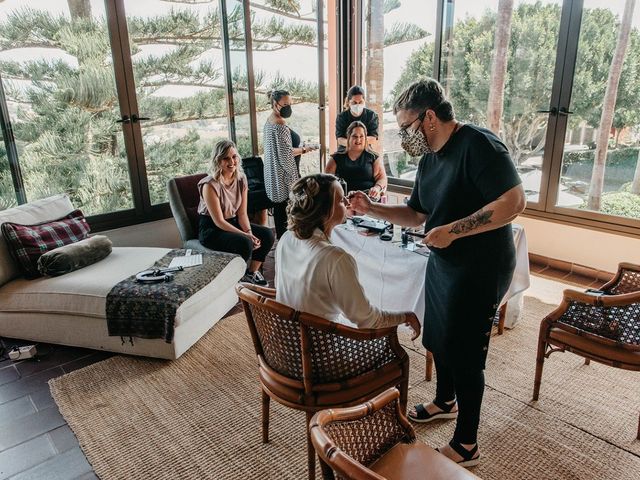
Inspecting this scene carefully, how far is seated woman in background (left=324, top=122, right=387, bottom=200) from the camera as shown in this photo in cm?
367

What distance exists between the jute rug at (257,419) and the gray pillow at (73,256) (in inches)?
26.7

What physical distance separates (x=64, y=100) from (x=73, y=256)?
1.55 metres

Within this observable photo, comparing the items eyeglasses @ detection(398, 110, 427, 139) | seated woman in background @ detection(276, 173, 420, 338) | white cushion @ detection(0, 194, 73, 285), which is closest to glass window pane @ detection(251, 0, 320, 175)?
white cushion @ detection(0, 194, 73, 285)

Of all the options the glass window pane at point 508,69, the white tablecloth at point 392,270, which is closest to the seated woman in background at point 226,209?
the white tablecloth at point 392,270

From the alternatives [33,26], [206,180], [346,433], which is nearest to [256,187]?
[206,180]

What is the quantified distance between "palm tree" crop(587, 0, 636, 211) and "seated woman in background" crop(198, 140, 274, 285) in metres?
2.84

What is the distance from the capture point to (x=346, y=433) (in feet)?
3.55

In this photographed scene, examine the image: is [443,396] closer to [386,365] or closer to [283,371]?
[386,365]

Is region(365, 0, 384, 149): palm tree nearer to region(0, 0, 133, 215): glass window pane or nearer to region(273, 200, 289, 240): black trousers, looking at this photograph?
region(273, 200, 289, 240): black trousers

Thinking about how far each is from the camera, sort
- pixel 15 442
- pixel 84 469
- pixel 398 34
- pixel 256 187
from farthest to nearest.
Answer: pixel 398 34 → pixel 256 187 → pixel 15 442 → pixel 84 469

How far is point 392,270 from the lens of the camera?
7.48ft

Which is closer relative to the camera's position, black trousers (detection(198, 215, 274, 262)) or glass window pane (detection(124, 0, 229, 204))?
black trousers (detection(198, 215, 274, 262))

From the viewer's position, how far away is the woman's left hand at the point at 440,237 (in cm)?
152

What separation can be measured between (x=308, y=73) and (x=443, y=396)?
13.7 ft
